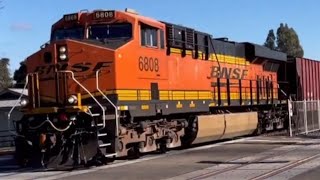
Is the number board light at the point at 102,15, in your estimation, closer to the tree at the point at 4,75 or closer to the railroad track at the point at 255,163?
the railroad track at the point at 255,163

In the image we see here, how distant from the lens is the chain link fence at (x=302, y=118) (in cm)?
2733

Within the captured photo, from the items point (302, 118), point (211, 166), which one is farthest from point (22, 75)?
point (211, 166)

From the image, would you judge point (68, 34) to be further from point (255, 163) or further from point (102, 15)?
point (255, 163)

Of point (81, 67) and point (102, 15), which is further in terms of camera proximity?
point (102, 15)

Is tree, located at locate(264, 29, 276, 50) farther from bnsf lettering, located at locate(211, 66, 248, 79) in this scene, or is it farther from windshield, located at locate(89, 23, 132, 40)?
→ windshield, located at locate(89, 23, 132, 40)

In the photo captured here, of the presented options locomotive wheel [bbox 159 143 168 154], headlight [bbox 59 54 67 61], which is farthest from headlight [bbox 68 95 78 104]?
locomotive wheel [bbox 159 143 168 154]

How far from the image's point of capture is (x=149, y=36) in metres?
17.2

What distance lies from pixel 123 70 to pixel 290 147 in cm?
769

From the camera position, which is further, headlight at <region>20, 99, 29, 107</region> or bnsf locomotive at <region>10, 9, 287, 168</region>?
headlight at <region>20, 99, 29, 107</region>

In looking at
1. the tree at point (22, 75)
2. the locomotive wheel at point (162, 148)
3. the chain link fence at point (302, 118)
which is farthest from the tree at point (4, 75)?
the locomotive wheel at point (162, 148)

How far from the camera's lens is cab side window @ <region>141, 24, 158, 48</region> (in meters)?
16.8

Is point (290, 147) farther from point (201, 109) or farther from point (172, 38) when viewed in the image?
point (172, 38)

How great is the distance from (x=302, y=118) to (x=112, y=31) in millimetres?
14831

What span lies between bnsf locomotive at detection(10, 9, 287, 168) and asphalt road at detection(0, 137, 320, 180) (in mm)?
472
